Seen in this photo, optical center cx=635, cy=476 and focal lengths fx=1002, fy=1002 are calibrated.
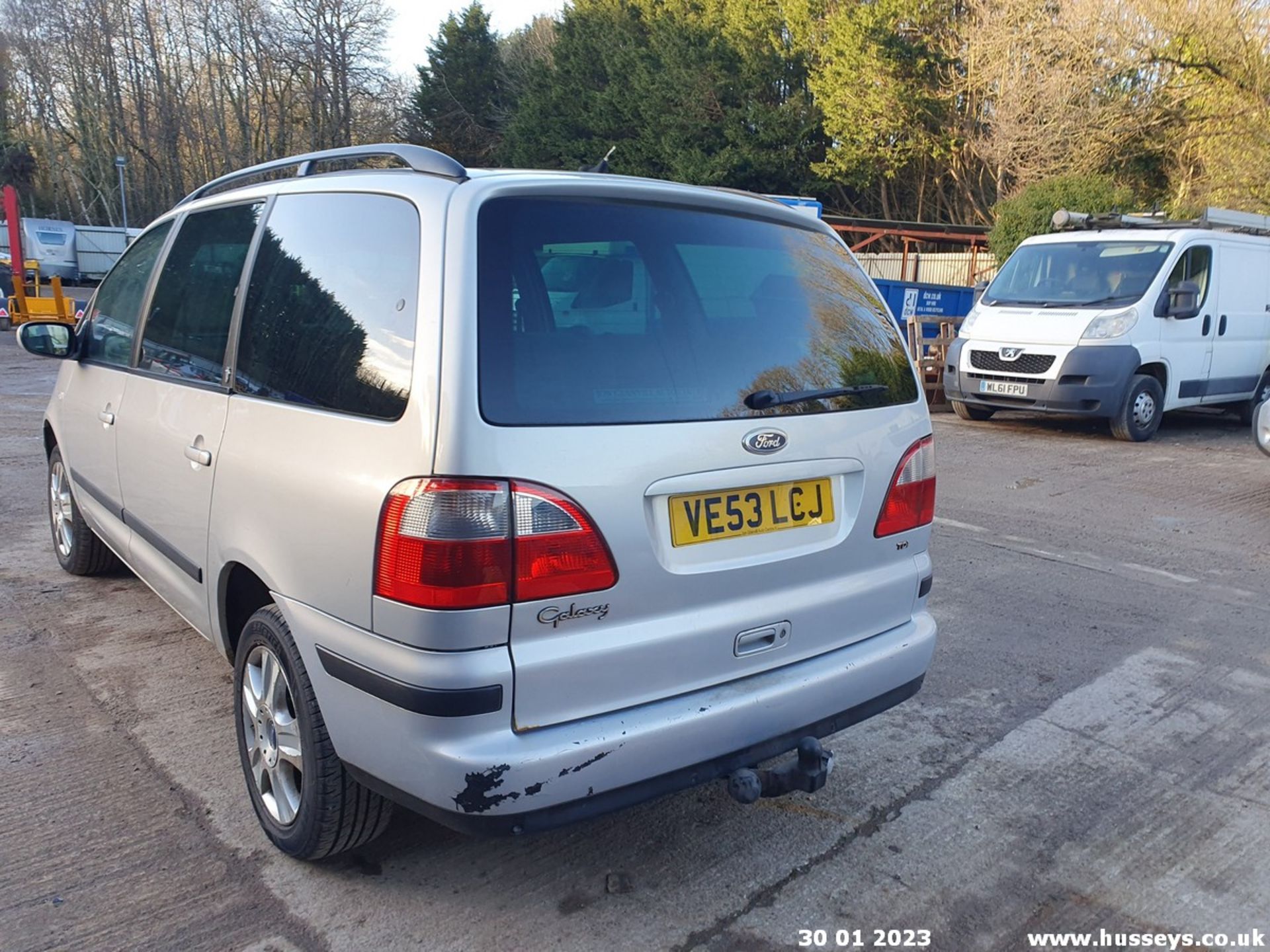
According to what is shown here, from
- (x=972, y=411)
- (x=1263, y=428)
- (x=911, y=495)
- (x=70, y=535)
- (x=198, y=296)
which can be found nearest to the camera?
(x=911, y=495)

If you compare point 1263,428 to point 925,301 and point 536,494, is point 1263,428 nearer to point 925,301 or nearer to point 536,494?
point 536,494

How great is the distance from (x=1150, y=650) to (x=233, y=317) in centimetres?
402

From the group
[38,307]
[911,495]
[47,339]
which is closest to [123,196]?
[38,307]

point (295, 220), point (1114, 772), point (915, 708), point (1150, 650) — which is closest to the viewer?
point (295, 220)

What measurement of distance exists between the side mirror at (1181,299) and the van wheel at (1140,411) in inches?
26.1

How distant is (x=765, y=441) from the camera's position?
257 cm

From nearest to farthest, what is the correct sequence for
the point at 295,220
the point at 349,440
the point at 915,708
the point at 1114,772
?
the point at 349,440 < the point at 295,220 < the point at 1114,772 < the point at 915,708

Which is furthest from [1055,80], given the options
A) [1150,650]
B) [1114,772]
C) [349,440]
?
[349,440]

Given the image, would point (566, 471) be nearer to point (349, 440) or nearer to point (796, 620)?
point (349, 440)

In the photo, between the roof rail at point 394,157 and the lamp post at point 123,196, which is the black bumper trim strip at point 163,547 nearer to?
the roof rail at point 394,157

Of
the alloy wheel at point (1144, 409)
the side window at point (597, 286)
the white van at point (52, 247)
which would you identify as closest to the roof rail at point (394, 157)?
the side window at point (597, 286)

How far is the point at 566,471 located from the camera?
2232 millimetres

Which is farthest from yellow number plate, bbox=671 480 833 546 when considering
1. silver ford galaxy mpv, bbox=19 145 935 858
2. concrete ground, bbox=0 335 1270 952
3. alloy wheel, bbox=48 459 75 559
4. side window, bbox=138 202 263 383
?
alloy wheel, bbox=48 459 75 559

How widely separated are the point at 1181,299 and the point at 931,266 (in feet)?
46.6
